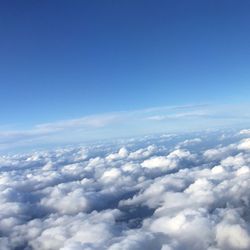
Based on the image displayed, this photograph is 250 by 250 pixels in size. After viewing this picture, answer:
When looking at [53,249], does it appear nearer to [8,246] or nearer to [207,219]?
[8,246]

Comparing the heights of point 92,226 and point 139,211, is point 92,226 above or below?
above

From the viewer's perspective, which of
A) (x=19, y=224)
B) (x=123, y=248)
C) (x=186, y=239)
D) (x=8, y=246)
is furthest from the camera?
(x=19, y=224)

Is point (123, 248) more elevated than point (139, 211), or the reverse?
point (123, 248)

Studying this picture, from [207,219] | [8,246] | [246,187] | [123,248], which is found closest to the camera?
[123,248]

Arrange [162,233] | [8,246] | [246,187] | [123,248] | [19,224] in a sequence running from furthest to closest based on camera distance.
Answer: [246,187]
[19,224]
[8,246]
[162,233]
[123,248]

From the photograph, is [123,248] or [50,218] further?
[50,218]

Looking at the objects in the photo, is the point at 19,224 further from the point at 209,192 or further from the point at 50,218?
the point at 209,192

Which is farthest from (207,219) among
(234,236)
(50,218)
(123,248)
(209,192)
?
(50,218)

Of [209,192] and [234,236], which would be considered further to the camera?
[209,192]

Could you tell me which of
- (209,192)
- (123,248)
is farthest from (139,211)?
(123,248)
